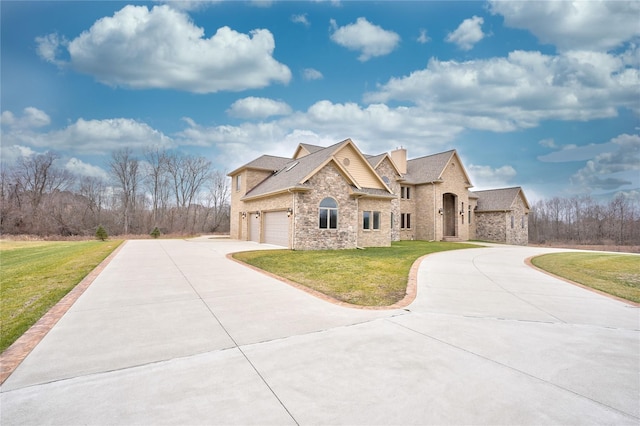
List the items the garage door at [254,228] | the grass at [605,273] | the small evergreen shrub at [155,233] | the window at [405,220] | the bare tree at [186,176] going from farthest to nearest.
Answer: the bare tree at [186,176]
the small evergreen shrub at [155,233]
the window at [405,220]
the garage door at [254,228]
the grass at [605,273]

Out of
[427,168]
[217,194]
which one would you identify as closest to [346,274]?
[427,168]

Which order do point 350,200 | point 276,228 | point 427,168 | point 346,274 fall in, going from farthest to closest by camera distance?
1. point 427,168
2. point 276,228
3. point 350,200
4. point 346,274

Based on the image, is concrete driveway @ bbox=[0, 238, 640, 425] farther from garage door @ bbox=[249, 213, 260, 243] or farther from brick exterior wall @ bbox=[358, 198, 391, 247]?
garage door @ bbox=[249, 213, 260, 243]

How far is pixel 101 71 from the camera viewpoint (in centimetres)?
1897

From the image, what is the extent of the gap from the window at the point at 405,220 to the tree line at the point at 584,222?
81.5 ft

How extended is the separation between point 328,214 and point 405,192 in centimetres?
1359

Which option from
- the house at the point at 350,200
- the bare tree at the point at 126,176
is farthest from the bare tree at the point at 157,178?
the house at the point at 350,200

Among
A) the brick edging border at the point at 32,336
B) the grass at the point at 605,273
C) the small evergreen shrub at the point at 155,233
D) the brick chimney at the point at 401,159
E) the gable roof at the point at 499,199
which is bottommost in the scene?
the grass at the point at 605,273

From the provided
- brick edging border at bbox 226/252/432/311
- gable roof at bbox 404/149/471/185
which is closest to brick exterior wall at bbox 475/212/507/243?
gable roof at bbox 404/149/471/185

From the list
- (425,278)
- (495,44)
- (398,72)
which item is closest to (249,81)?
(398,72)

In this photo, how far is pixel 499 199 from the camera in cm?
3225

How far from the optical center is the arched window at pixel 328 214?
17938mm

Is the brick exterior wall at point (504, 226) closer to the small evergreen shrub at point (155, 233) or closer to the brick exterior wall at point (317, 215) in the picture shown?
the brick exterior wall at point (317, 215)

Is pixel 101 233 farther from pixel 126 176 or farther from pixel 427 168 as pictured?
pixel 427 168
